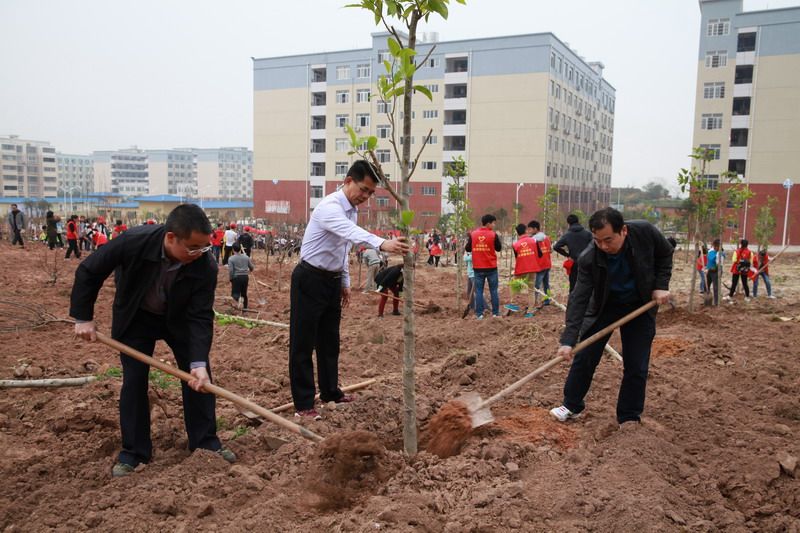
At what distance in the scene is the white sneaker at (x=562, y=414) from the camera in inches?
173

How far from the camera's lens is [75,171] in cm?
13125

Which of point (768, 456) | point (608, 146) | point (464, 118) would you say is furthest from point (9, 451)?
point (608, 146)

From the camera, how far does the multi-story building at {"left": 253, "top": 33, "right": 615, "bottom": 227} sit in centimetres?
4459

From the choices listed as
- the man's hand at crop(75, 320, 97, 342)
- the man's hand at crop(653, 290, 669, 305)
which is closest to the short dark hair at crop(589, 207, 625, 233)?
the man's hand at crop(653, 290, 669, 305)

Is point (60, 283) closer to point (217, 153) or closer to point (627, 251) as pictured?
point (627, 251)

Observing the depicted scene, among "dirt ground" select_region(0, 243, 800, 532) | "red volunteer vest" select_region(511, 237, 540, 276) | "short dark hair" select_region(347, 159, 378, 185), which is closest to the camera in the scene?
"dirt ground" select_region(0, 243, 800, 532)

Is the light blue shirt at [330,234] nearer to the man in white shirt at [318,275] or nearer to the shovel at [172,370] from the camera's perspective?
→ the man in white shirt at [318,275]

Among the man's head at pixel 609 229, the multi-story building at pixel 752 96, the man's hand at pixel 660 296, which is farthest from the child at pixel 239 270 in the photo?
the multi-story building at pixel 752 96

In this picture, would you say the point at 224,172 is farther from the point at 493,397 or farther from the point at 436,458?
the point at 436,458

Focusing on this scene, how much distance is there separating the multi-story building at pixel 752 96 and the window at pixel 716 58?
0.06 metres

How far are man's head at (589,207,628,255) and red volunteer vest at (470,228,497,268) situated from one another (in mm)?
5374

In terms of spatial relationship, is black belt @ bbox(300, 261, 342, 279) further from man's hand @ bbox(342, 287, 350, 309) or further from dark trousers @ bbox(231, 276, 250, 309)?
dark trousers @ bbox(231, 276, 250, 309)

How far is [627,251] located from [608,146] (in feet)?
226

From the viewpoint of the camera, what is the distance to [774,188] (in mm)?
37000
